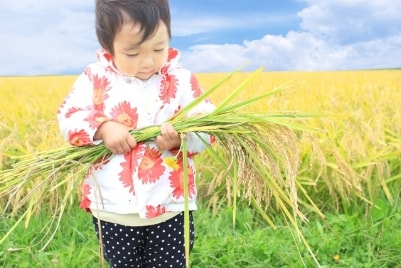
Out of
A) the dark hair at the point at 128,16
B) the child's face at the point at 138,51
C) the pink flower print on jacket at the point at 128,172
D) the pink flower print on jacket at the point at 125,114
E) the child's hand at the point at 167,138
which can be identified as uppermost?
the dark hair at the point at 128,16

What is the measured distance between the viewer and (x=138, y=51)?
1798mm

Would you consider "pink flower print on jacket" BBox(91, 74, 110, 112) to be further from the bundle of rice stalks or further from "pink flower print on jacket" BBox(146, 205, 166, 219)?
"pink flower print on jacket" BBox(146, 205, 166, 219)

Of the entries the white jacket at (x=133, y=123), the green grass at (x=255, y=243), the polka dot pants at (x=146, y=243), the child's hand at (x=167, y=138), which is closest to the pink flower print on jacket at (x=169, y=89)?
the white jacket at (x=133, y=123)

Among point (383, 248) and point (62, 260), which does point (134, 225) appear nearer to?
point (62, 260)

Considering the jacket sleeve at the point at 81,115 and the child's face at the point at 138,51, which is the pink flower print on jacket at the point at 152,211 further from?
the child's face at the point at 138,51

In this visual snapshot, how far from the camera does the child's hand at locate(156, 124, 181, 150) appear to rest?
181cm

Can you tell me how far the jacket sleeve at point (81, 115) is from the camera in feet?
6.08

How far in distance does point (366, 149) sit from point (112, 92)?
1731 millimetres

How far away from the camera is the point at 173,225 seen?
78.3 inches

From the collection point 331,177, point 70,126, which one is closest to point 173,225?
point 70,126

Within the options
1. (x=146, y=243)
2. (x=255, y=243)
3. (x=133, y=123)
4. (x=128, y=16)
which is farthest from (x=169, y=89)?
(x=255, y=243)

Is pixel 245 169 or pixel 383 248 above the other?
pixel 245 169

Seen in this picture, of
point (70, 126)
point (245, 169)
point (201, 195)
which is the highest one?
point (70, 126)

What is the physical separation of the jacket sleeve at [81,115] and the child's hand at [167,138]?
17cm
